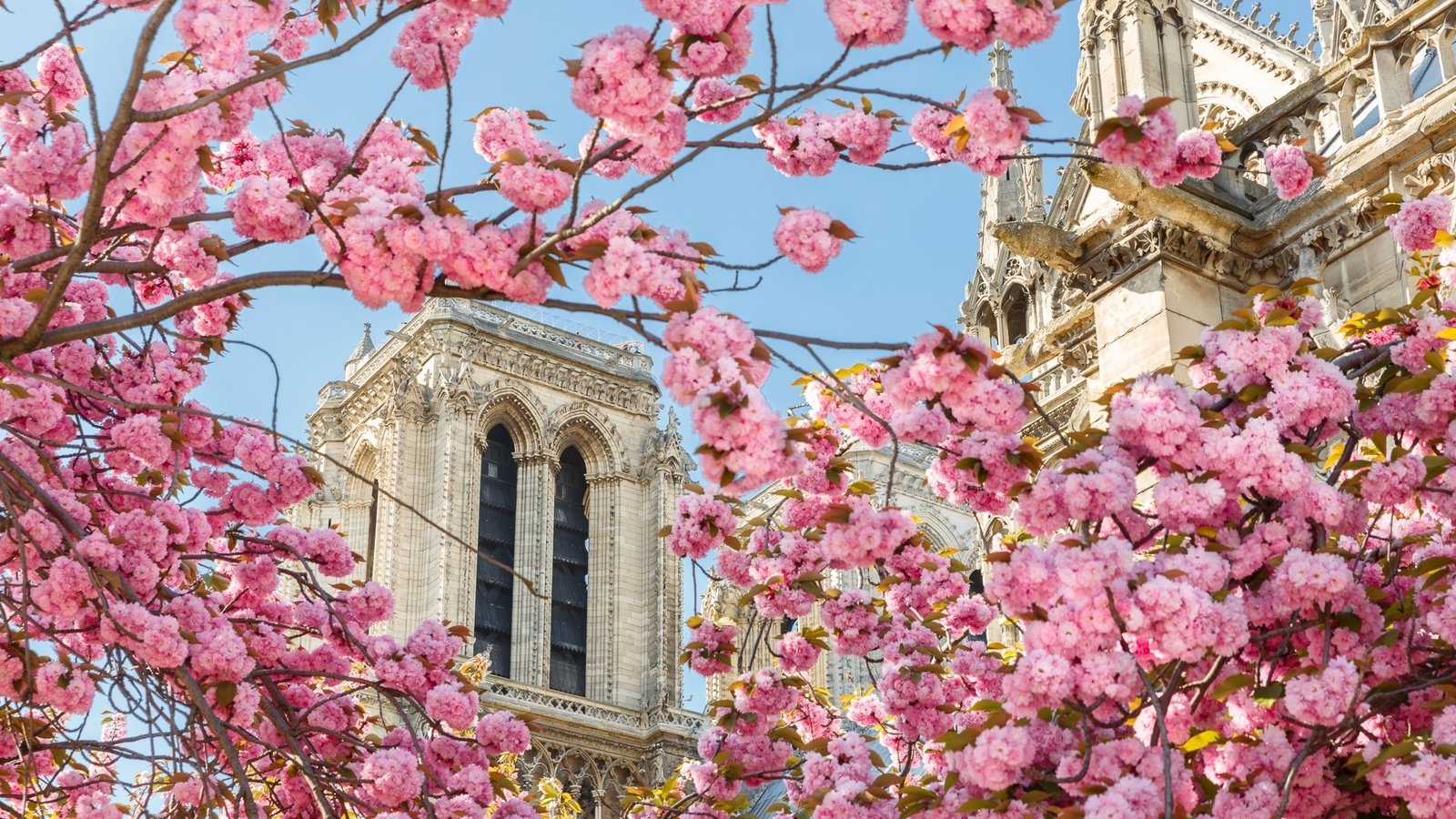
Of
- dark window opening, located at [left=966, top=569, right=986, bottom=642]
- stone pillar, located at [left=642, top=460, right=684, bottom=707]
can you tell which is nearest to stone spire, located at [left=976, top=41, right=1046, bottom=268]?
dark window opening, located at [left=966, top=569, right=986, bottom=642]

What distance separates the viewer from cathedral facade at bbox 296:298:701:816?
2267 inches

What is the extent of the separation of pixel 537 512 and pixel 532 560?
1.97 m

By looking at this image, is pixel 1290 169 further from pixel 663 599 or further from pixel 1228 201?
pixel 663 599

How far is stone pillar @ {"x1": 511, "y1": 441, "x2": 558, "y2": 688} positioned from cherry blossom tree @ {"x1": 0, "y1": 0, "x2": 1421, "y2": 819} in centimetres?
4756

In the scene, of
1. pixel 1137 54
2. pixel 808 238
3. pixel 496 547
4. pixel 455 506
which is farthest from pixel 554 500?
pixel 808 238

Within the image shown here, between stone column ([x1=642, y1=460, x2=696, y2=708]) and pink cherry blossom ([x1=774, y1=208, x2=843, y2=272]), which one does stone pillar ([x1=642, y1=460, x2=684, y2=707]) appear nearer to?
stone column ([x1=642, y1=460, x2=696, y2=708])

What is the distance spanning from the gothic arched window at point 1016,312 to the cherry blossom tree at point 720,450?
10284 millimetres

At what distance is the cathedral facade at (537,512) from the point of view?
57594mm

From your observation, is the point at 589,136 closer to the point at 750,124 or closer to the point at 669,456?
the point at 750,124

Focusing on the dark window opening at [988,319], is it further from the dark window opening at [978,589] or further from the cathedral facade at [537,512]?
the cathedral facade at [537,512]

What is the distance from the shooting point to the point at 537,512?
198ft

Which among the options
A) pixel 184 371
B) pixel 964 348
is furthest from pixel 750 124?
pixel 184 371

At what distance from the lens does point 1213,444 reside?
7.07 metres

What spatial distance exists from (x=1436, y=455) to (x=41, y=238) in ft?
18.3
